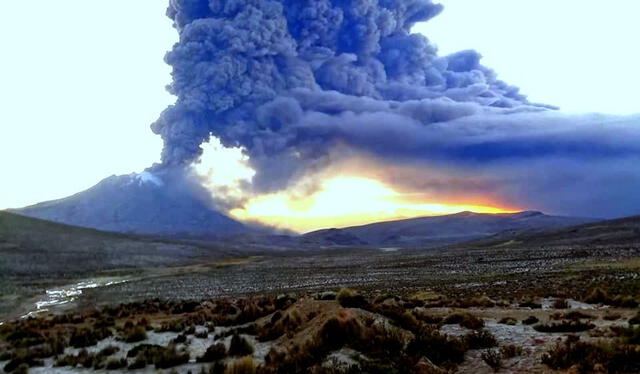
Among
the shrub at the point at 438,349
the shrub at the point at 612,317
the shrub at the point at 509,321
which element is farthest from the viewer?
the shrub at the point at 509,321

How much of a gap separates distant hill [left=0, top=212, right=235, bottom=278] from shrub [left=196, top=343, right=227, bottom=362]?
7871cm

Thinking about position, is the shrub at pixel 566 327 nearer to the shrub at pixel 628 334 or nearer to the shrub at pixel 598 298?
the shrub at pixel 628 334

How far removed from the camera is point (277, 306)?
24.8m

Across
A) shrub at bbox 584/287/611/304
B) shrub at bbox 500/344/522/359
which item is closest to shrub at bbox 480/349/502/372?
shrub at bbox 500/344/522/359

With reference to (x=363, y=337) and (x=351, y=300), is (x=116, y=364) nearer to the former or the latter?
(x=363, y=337)

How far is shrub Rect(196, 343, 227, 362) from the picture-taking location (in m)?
16.1

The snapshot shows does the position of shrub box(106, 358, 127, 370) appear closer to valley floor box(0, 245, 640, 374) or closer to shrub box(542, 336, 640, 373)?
valley floor box(0, 245, 640, 374)

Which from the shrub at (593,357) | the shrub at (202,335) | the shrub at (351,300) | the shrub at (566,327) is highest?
the shrub at (351,300)

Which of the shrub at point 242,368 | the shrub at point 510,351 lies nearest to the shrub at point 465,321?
the shrub at point 510,351

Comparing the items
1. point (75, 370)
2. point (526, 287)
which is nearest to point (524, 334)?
point (75, 370)

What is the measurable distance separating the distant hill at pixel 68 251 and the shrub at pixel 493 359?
8525 centimetres

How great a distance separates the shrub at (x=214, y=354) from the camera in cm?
1614

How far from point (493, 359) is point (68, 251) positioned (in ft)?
382

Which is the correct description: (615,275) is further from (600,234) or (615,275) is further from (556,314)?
(600,234)
